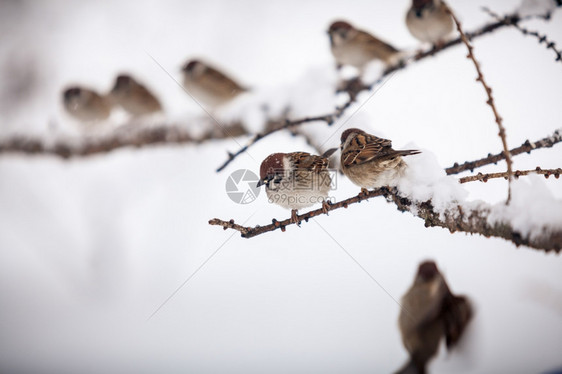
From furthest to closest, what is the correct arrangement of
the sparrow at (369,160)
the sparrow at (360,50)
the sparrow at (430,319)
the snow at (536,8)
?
the sparrow at (360,50) → the snow at (536,8) → the sparrow at (369,160) → the sparrow at (430,319)

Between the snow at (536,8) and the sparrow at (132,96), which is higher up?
the sparrow at (132,96)

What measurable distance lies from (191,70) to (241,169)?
2.47 metres

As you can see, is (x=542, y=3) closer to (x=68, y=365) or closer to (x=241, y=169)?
(x=241, y=169)

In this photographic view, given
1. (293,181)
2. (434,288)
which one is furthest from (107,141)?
(434,288)

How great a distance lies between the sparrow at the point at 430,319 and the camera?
109cm

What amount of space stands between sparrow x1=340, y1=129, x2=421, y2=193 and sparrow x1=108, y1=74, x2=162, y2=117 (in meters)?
3.16

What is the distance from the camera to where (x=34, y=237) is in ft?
15.1

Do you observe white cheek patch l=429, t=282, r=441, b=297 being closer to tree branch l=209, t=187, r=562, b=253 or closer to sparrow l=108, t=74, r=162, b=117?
tree branch l=209, t=187, r=562, b=253

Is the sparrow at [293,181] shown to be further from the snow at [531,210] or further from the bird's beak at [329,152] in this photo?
the snow at [531,210]

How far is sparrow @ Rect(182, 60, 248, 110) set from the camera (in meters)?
4.21

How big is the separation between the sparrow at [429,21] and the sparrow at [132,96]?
3.10 meters

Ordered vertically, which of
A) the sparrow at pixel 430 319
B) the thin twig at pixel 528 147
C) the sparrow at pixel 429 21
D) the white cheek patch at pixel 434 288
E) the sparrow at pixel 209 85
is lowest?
the sparrow at pixel 430 319

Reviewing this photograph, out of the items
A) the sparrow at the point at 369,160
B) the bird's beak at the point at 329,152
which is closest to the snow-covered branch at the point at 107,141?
the bird's beak at the point at 329,152

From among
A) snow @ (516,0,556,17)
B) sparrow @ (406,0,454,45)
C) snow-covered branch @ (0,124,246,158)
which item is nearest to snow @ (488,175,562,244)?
snow @ (516,0,556,17)
